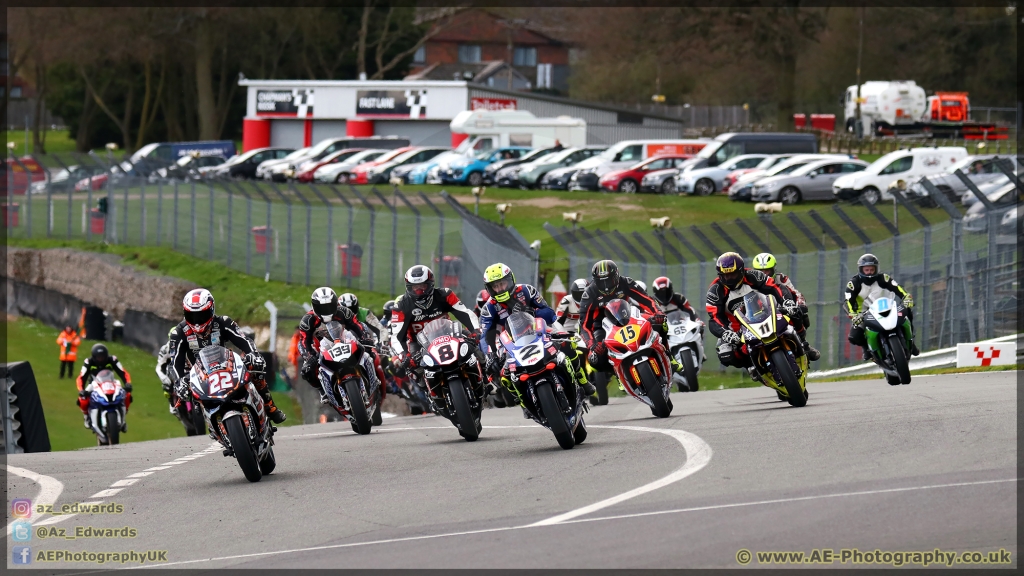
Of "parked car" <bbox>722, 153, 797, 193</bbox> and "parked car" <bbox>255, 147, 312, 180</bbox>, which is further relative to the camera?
"parked car" <bbox>255, 147, 312, 180</bbox>

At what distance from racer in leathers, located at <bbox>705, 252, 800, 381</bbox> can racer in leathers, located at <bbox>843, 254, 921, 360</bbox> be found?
2.94m

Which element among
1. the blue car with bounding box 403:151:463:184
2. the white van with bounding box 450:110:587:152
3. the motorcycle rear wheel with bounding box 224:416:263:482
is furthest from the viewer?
the white van with bounding box 450:110:587:152

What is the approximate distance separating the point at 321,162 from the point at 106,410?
35.8m

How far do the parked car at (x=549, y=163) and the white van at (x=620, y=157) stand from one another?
0.72 meters

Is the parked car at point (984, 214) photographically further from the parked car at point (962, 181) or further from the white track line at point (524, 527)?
the white track line at point (524, 527)

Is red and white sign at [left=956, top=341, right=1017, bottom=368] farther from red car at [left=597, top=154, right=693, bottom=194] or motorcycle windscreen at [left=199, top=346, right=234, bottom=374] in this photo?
red car at [left=597, top=154, right=693, bottom=194]

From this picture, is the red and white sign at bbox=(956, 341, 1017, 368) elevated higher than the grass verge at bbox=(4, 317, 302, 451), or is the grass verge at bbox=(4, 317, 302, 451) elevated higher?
the red and white sign at bbox=(956, 341, 1017, 368)

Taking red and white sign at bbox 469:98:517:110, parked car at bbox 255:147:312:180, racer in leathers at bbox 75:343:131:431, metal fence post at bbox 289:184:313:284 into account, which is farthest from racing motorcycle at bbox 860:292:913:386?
red and white sign at bbox 469:98:517:110

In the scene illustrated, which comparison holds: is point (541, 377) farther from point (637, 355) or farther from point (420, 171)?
point (420, 171)

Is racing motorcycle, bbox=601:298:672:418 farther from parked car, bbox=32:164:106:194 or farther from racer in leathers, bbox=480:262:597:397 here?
parked car, bbox=32:164:106:194

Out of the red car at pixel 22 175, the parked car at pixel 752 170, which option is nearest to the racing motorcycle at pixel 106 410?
the red car at pixel 22 175

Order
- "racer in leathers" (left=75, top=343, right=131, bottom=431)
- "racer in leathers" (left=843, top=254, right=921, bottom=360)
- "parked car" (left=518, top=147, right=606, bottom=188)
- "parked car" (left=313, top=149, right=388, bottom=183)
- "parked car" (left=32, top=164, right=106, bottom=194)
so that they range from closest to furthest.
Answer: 1. "racer in leathers" (left=843, top=254, right=921, bottom=360)
2. "racer in leathers" (left=75, top=343, right=131, bottom=431)
3. "parked car" (left=32, top=164, right=106, bottom=194)
4. "parked car" (left=518, top=147, right=606, bottom=188)
5. "parked car" (left=313, top=149, right=388, bottom=183)

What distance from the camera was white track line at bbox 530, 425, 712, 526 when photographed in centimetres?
870

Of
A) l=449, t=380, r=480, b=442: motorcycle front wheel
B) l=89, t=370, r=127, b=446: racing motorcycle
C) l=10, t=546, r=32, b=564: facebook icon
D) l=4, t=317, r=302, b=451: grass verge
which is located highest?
l=449, t=380, r=480, b=442: motorcycle front wheel
